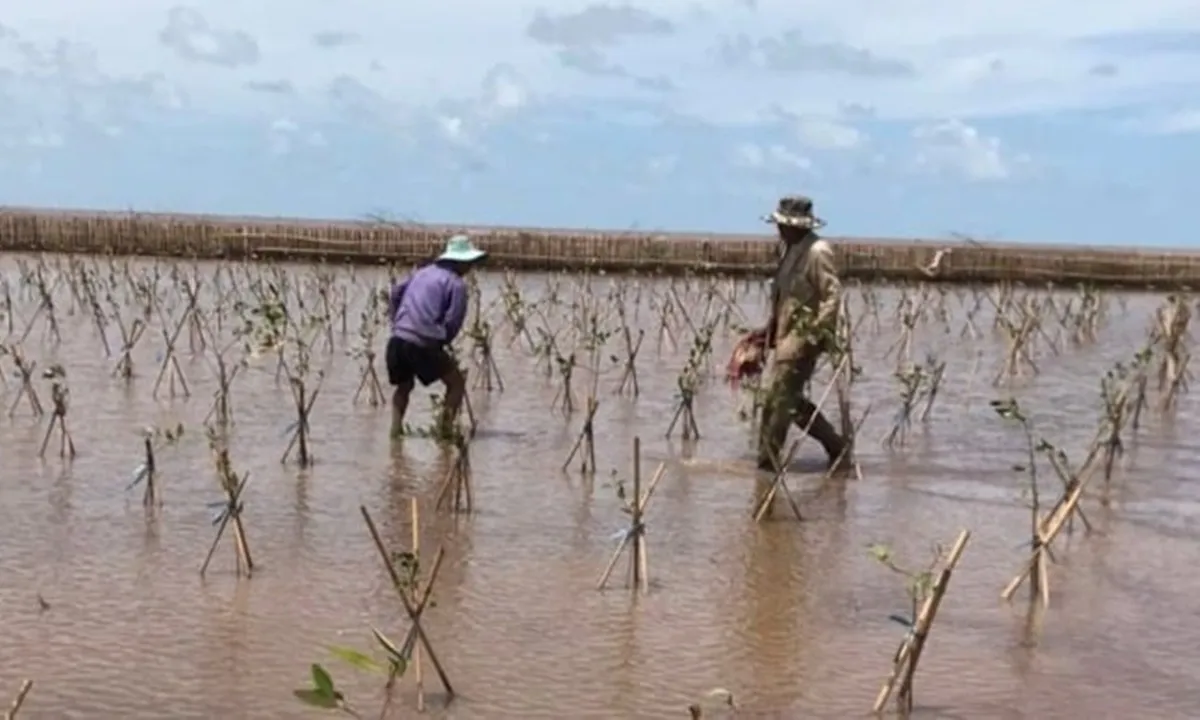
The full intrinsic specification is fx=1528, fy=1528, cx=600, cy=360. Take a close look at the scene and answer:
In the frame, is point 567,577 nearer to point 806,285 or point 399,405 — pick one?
point 806,285

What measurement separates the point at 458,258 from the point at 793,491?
2008 millimetres

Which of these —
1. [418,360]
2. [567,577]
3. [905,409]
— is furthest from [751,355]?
[567,577]

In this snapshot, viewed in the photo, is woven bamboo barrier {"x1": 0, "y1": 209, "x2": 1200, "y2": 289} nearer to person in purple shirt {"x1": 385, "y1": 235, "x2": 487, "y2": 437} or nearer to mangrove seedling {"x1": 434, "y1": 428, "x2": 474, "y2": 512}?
person in purple shirt {"x1": 385, "y1": 235, "x2": 487, "y2": 437}

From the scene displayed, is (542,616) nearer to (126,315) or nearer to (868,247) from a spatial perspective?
(126,315)

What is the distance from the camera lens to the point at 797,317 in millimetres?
6793

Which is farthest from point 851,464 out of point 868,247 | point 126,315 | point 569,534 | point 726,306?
point 868,247

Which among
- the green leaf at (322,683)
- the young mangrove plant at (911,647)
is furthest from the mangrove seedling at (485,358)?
the green leaf at (322,683)

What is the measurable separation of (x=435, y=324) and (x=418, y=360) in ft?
0.66

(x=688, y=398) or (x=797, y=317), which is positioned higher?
(x=797, y=317)

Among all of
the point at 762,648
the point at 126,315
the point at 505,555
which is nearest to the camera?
the point at 762,648

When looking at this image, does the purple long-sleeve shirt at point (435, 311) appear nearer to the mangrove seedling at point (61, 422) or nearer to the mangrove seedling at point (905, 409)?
the mangrove seedling at point (61, 422)

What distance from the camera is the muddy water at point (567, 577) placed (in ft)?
13.4

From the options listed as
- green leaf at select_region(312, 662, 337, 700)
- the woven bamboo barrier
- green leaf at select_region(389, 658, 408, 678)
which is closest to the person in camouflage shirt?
green leaf at select_region(389, 658, 408, 678)

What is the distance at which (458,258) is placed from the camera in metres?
7.47
